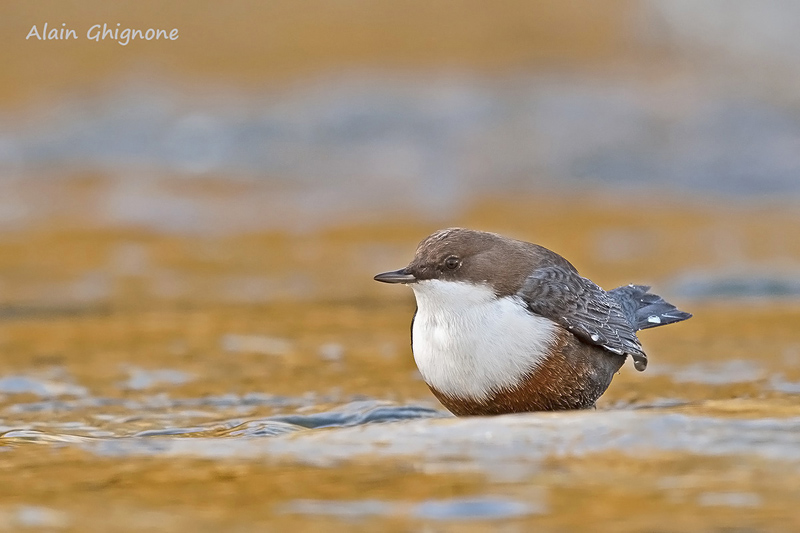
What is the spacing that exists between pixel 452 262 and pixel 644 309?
1245 mm

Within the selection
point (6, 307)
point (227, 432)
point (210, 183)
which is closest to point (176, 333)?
point (6, 307)

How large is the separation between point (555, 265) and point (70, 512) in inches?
90.3

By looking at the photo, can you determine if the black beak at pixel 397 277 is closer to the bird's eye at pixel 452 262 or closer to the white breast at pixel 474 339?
the white breast at pixel 474 339

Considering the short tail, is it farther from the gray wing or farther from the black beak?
the black beak

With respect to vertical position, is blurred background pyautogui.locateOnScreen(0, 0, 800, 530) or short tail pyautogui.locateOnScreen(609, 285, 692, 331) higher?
blurred background pyautogui.locateOnScreen(0, 0, 800, 530)

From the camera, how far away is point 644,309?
5.33 meters

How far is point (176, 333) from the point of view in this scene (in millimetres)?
6848

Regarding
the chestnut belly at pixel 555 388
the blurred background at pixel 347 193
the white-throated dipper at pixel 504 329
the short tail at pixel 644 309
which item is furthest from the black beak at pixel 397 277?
the short tail at pixel 644 309

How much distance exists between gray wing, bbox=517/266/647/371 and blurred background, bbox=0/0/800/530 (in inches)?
22.7

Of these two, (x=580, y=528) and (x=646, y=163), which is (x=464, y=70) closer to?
(x=646, y=163)

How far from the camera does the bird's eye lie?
4492 mm

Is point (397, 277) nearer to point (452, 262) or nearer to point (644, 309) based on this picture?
point (452, 262)

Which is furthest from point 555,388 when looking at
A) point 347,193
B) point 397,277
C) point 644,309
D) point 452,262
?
point 347,193

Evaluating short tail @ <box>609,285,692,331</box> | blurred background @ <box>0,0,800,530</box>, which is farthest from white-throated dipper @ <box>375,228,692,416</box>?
blurred background @ <box>0,0,800,530</box>
